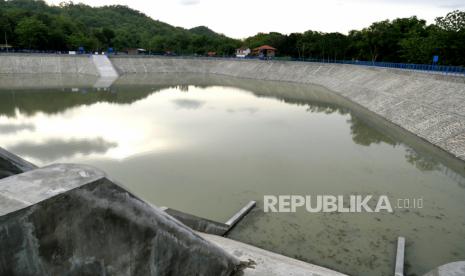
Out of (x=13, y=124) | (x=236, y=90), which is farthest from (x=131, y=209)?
(x=236, y=90)

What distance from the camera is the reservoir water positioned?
416 inches

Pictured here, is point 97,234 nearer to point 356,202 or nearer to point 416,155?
point 356,202

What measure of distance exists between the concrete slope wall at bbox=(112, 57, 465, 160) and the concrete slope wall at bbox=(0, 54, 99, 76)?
240 inches

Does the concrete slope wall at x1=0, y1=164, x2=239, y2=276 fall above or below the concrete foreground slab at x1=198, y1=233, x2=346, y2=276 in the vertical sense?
above

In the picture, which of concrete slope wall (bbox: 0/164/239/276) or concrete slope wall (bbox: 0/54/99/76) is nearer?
concrete slope wall (bbox: 0/164/239/276)

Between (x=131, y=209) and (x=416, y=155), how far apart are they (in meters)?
19.5

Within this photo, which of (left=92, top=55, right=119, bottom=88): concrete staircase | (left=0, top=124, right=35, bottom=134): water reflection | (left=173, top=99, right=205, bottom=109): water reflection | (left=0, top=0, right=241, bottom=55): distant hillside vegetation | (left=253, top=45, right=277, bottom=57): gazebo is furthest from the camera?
(left=253, top=45, right=277, bottom=57): gazebo

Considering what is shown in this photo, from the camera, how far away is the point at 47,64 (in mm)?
59625

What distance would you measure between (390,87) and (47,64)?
57.7m

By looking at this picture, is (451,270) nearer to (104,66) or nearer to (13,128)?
(13,128)

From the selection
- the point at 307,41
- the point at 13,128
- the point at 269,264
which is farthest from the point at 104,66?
the point at 269,264

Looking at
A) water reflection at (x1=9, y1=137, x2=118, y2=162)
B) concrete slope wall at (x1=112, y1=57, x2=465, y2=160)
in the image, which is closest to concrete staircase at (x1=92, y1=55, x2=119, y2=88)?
concrete slope wall at (x1=112, y1=57, x2=465, y2=160)

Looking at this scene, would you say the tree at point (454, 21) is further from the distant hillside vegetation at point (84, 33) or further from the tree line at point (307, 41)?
the distant hillside vegetation at point (84, 33)

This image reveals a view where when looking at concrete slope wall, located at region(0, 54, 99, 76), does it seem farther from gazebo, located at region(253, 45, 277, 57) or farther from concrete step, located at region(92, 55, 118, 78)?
gazebo, located at region(253, 45, 277, 57)
